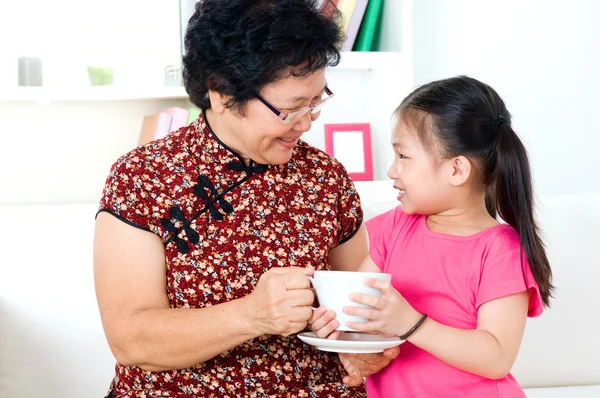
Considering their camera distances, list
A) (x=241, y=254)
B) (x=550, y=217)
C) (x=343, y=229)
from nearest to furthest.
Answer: (x=241, y=254) < (x=343, y=229) < (x=550, y=217)

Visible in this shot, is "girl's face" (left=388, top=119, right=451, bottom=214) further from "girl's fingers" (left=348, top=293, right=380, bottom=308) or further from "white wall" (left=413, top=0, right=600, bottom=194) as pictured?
"white wall" (left=413, top=0, right=600, bottom=194)

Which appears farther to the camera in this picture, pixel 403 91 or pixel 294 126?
pixel 403 91

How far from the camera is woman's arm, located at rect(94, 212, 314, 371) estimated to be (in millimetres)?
1358

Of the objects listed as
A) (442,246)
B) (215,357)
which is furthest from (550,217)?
(215,357)

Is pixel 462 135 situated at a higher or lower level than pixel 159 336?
higher

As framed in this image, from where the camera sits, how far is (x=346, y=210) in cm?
175

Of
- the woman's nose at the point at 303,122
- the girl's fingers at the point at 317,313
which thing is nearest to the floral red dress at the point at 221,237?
the woman's nose at the point at 303,122

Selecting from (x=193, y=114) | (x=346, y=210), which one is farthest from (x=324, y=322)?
(x=193, y=114)

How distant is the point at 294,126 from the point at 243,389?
55 cm

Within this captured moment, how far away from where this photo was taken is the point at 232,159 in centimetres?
161

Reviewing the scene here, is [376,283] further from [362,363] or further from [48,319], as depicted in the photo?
[48,319]

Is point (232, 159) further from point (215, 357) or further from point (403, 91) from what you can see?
point (403, 91)

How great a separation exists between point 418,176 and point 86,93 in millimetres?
1415

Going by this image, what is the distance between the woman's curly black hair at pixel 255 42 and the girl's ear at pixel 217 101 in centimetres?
1
